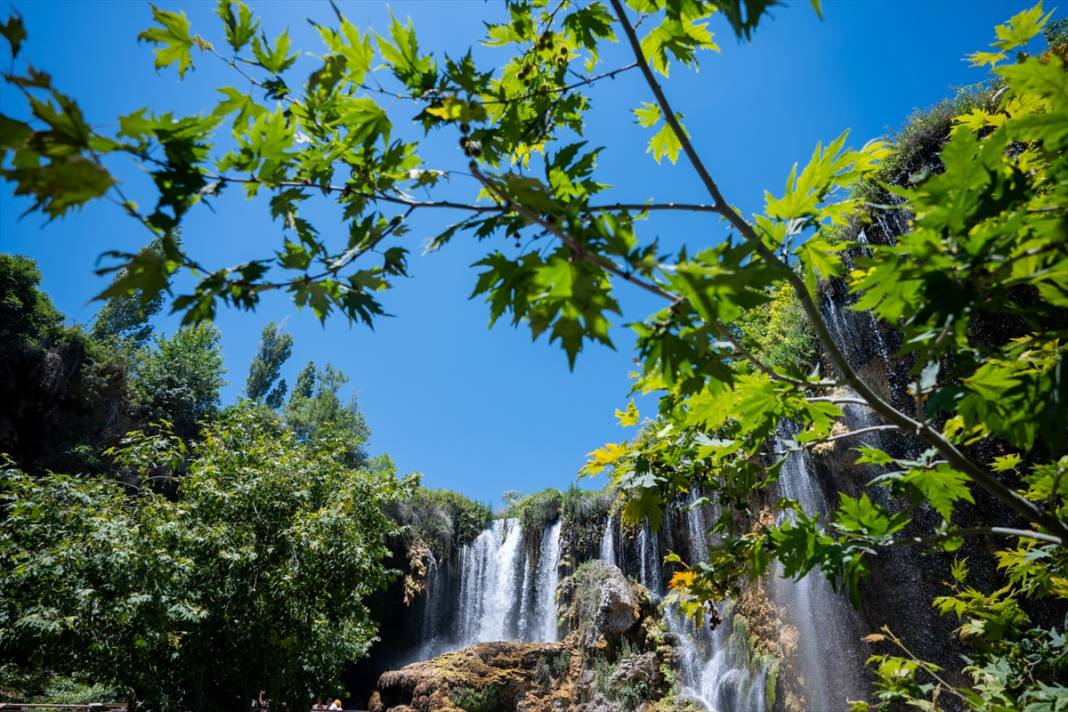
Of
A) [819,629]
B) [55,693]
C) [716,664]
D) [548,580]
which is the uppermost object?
[548,580]

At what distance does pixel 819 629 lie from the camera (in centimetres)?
779

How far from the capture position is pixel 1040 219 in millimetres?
1108

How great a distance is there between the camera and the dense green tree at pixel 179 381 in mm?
23531

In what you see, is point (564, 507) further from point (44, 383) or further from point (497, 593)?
point (44, 383)

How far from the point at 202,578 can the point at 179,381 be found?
22.8 metres

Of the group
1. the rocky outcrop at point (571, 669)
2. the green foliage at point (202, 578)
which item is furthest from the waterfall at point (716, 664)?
the green foliage at point (202, 578)

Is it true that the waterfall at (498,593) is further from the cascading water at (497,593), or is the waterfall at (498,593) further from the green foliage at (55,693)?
the green foliage at (55,693)

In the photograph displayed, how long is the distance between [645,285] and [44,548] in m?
7.87

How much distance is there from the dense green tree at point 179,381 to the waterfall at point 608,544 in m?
18.5

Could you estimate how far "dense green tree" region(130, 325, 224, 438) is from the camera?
77.2 feet

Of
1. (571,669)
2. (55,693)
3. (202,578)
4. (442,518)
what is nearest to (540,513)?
(442,518)

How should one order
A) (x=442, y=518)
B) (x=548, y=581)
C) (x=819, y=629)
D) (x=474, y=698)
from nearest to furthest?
(x=819, y=629) < (x=474, y=698) < (x=548, y=581) < (x=442, y=518)

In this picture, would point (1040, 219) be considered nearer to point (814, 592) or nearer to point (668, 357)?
point (668, 357)

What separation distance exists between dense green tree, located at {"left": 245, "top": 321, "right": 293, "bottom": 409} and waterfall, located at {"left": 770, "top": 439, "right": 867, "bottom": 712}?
3272 centimetres
